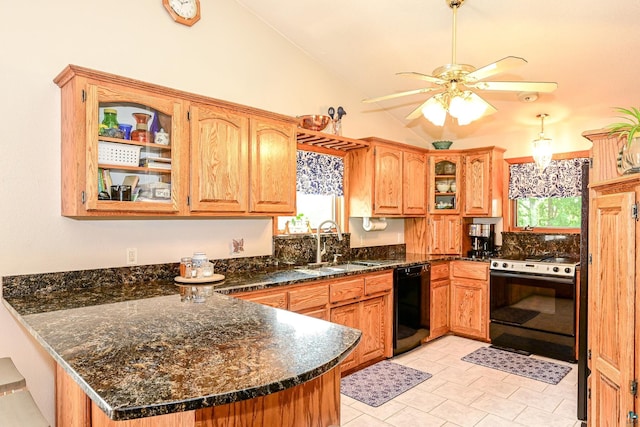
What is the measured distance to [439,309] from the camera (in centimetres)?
449

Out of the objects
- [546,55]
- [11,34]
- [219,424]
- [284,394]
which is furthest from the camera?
[546,55]

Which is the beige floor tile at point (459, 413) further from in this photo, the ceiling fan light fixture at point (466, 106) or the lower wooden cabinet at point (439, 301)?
→ the ceiling fan light fixture at point (466, 106)

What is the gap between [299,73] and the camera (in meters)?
3.92

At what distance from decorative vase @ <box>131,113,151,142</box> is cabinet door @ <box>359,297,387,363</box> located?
2.23m

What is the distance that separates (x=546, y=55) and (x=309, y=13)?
2029mm

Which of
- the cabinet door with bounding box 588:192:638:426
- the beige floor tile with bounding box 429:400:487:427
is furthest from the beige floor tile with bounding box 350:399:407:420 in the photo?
the cabinet door with bounding box 588:192:638:426

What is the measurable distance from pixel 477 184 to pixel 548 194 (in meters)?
0.81

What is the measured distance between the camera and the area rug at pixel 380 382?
307 centimetres

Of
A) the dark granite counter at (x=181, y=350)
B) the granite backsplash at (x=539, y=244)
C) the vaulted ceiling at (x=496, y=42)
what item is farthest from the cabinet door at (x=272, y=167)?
the granite backsplash at (x=539, y=244)

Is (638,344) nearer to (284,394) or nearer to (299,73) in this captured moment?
(284,394)

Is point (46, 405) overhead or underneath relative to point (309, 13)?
underneath

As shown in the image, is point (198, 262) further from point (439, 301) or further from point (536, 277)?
point (536, 277)

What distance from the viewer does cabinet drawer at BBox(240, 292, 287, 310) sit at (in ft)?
8.91

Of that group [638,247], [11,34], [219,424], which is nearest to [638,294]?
[638,247]
